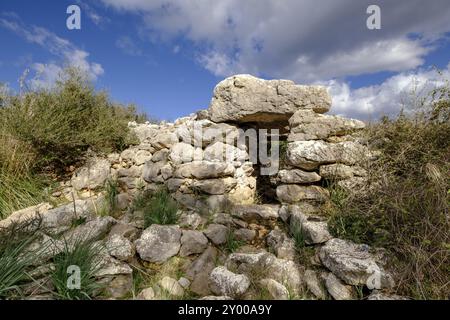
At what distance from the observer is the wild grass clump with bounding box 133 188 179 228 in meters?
3.58

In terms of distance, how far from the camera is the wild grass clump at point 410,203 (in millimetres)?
2562

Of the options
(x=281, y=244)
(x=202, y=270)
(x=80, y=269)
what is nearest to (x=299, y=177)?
(x=281, y=244)

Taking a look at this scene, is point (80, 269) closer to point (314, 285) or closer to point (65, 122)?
point (314, 285)

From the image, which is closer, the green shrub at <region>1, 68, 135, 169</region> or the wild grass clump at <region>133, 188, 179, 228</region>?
the wild grass clump at <region>133, 188, 179, 228</region>

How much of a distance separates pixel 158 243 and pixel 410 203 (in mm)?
3025

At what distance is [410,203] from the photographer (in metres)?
3.03

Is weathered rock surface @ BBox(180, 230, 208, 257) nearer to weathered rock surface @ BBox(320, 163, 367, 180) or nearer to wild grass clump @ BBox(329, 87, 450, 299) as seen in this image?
wild grass clump @ BBox(329, 87, 450, 299)

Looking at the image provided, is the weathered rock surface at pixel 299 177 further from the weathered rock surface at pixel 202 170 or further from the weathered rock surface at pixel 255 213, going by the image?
the weathered rock surface at pixel 202 170

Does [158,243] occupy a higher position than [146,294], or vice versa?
[158,243]

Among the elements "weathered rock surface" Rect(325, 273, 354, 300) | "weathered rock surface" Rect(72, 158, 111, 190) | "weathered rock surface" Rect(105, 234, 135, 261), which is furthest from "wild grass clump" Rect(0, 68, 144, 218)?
"weathered rock surface" Rect(325, 273, 354, 300)

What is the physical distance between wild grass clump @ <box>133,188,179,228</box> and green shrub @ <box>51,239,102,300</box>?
0.84 metres

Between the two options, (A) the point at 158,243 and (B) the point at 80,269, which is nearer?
(B) the point at 80,269

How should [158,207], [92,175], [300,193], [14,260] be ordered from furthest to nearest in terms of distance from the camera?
[92,175] < [300,193] < [158,207] < [14,260]

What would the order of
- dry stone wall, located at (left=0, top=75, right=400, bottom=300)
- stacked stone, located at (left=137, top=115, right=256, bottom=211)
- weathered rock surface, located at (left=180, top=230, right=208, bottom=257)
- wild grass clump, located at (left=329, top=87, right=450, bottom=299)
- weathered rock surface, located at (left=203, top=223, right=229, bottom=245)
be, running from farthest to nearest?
stacked stone, located at (left=137, top=115, right=256, bottom=211) < weathered rock surface, located at (left=203, top=223, right=229, bottom=245) < weathered rock surface, located at (left=180, top=230, right=208, bottom=257) < dry stone wall, located at (left=0, top=75, right=400, bottom=300) < wild grass clump, located at (left=329, top=87, right=450, bottom=299)
